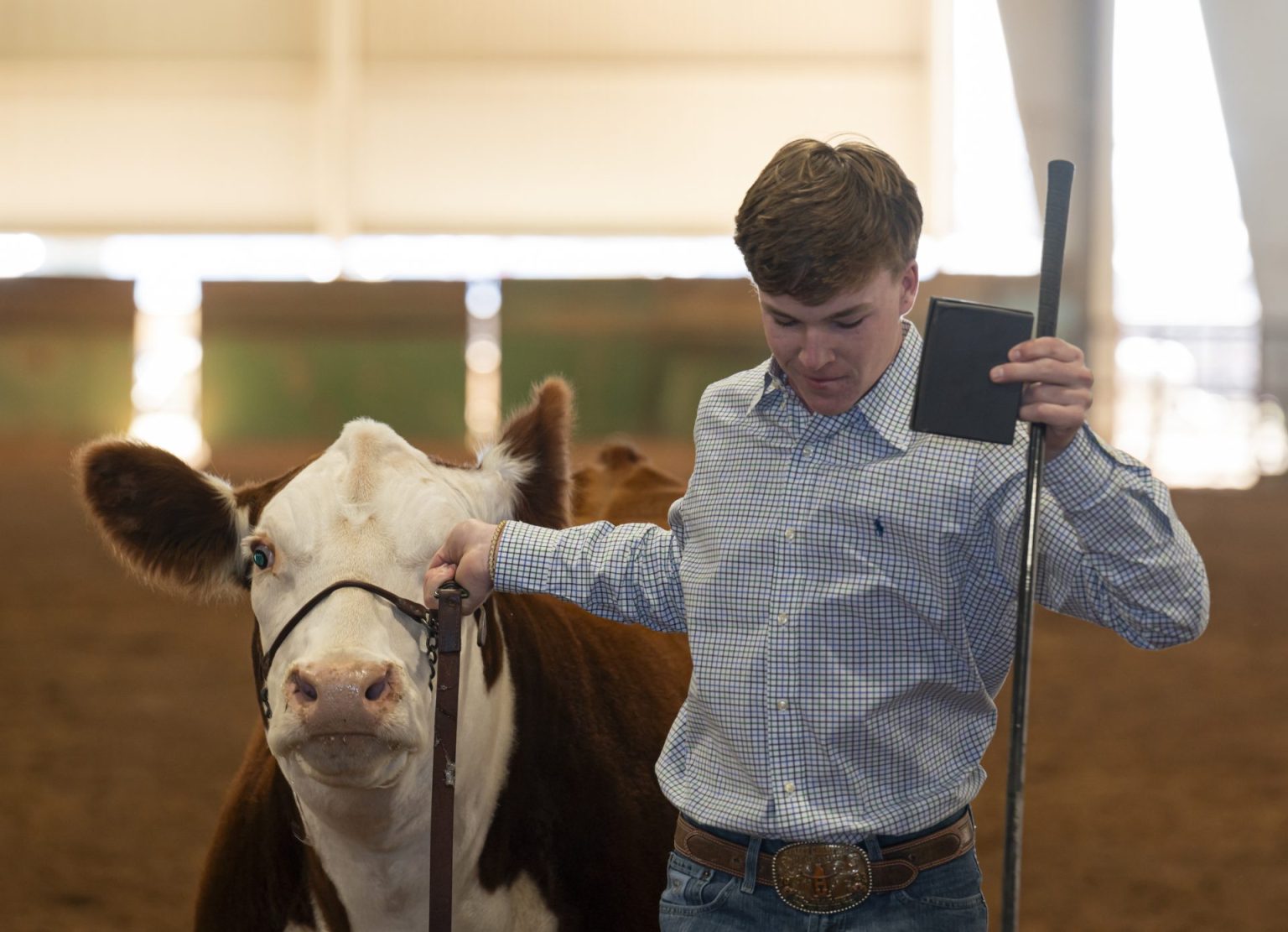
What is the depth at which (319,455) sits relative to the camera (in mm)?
1932

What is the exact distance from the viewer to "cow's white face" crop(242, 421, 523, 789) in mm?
1562

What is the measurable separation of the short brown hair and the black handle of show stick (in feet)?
0.60

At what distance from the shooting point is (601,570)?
1707mm

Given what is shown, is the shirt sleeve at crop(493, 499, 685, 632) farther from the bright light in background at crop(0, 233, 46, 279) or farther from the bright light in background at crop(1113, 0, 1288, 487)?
the bright light in background at crop(0, 233, 46, 279)

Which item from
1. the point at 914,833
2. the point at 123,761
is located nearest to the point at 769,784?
the point at 914,833

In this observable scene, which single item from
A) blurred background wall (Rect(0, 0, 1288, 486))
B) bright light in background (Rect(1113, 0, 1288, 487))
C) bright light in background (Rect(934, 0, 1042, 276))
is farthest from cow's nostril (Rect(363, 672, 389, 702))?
bright light in background (Rect(1113, 0, 1288, 487))

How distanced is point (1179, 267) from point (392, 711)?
47.8 feet

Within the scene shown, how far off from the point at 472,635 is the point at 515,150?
11.9 m

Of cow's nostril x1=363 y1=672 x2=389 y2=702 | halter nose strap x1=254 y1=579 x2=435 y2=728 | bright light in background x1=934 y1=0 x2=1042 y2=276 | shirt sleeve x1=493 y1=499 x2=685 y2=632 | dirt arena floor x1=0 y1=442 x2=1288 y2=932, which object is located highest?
bright light in background x1=934 y1=0 x2=1042 y2=276

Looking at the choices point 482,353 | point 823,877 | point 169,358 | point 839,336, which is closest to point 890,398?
point 839,336

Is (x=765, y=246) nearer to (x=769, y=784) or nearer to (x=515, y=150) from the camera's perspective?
(x=769, y=784)

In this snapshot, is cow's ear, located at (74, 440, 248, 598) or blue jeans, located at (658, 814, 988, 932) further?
cow's ear, located at (74, 440, 248, 598)

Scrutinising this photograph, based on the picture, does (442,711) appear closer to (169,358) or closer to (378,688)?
(378,688)

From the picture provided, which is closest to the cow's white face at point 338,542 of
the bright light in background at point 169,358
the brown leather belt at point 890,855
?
the brown leather belt at point 890,855
